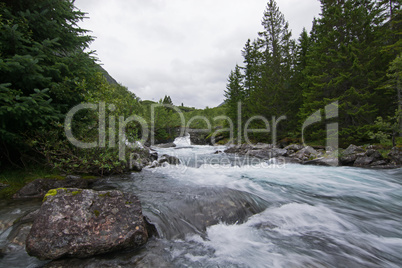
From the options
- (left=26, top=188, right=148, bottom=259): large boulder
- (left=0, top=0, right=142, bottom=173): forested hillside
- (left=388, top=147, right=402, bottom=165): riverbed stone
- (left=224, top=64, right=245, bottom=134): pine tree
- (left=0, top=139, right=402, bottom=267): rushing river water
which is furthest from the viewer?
(left=224, top=64, right=245, bottom=134): pine tree

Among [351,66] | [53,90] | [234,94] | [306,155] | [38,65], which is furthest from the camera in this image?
[234,94]

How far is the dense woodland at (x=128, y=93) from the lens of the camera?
509cm

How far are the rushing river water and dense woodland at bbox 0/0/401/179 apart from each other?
2170 mm

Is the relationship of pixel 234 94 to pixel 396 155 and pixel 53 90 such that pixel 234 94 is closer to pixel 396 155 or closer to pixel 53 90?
pixel 396 155

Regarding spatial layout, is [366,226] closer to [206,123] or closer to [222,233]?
[222,233]

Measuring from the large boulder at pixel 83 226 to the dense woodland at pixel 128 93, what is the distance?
9.09ft

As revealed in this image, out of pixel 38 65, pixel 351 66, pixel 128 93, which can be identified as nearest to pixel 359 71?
pixel 351 66

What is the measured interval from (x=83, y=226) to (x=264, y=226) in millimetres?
3716

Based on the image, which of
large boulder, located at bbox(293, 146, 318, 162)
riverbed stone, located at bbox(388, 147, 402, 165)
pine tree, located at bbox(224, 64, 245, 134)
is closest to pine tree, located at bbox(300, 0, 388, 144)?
riverbed stone, located at bbox(388, 147, 402, 165)

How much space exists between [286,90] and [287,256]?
79.0 ft

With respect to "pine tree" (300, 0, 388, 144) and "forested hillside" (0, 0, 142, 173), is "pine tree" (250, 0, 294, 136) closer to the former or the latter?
"pine tree" (300, 0, 388, 144)

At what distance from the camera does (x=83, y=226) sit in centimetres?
296

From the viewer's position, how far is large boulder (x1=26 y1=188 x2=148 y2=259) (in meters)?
2.76

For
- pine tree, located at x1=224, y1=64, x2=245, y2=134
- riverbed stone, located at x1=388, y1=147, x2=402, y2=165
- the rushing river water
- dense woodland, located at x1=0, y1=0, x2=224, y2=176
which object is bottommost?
the rushing river water
